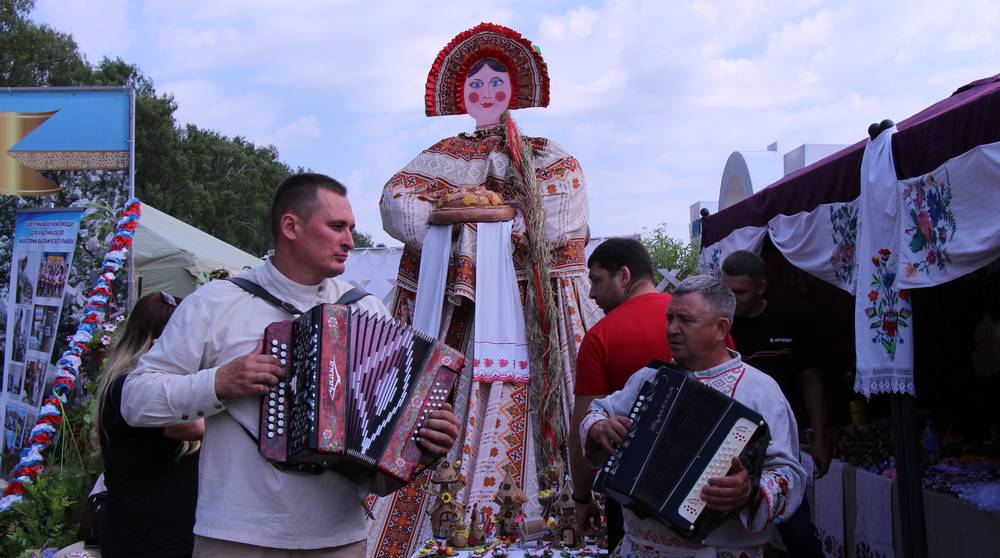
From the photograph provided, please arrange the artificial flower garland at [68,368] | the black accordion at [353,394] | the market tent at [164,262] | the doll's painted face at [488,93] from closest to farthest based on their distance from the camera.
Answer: the black accordion at [353,394] → the doll's painted face at [488,93] → the artificial flower garland at [68,368] → the market tent at [164,262]

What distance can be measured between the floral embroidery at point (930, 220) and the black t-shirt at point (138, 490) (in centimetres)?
323

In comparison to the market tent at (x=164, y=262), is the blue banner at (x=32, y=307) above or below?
below

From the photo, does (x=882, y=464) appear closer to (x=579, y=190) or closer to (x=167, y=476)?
(x=579, y=190)

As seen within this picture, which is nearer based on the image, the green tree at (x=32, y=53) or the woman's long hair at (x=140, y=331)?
the woman's long hair at (x=140, y=331)

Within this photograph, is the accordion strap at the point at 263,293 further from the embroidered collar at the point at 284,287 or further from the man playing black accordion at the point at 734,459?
the man playing black accordion at the point at 734,459

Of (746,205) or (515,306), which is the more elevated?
(746,205)

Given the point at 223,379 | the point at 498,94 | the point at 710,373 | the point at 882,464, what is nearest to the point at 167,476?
the point at 223,379

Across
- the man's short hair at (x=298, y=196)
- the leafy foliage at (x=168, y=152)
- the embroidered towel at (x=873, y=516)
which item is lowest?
the embroidered towel at (x=873, y=516)

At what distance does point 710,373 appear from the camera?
2695 millimetres

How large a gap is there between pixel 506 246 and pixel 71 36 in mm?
23172

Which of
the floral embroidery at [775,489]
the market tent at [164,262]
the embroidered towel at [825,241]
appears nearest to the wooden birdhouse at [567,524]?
the floral embroidery at [775,489]

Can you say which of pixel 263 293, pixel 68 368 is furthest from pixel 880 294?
pixel 68 368

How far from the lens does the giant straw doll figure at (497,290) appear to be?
492cm

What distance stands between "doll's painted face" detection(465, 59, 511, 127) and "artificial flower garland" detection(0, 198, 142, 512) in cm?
343
